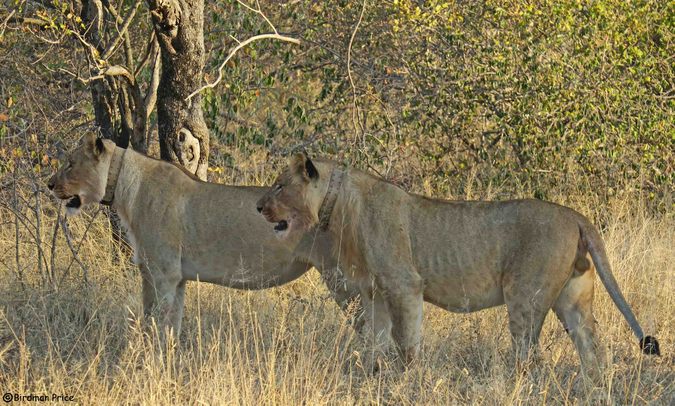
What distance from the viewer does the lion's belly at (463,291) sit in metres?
5.94

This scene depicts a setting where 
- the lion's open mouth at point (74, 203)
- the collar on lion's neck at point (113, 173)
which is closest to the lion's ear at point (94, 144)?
the collar on lion's neck at point (113, 173)

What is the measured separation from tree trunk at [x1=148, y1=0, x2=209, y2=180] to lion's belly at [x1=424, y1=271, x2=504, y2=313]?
2.25 m

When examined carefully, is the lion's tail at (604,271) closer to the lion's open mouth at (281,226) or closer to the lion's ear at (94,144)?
the lion's open mouth at (281,226)

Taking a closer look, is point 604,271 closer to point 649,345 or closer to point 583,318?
point 583,318

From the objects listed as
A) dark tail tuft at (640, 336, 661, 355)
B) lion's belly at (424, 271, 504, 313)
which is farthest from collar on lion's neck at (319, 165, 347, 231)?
dark tail tuft at (640, 336, 661, 355)

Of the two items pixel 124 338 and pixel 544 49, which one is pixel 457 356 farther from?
pixel 544 49

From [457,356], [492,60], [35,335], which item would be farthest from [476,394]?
[492,60]

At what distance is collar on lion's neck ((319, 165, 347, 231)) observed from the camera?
238 inches

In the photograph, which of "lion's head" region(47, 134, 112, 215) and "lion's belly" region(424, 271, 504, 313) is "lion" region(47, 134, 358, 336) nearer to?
"lion's head" region(47, 134, 112, 215)

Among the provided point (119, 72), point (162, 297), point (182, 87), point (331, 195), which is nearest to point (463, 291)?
point (331, 195)

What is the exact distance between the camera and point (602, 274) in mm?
5688

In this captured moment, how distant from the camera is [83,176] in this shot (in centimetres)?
659

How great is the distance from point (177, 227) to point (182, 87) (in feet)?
4.22

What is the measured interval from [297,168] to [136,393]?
4.88 ft
